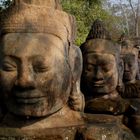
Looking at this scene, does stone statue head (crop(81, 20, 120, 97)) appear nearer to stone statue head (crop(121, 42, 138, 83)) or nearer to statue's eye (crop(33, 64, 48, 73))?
statue's eye (crop(33, 64, 48, 73))

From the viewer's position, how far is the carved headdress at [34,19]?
12.2 feet

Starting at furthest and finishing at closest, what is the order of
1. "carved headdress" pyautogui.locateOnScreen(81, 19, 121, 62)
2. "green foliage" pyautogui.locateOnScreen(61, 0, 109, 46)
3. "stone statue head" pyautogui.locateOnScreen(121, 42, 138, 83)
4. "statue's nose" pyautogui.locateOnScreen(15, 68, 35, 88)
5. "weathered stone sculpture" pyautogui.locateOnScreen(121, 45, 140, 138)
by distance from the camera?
1. "green foliage" pyautogui.locateOnScreen(61, 0, 109, 46)
2. "stone statue head" pyautogui.locateOnScreen(121, 42, 138, 83)
3. "carved headdress" pyautogui.locateOnScreen(81, 19, 121, 62)
4. "weathered stone sculpture" pyautogui.locateOnScreen(121, 45, 140, 138)
5. "statue's nose" pyautogui.locateOnScreen(15, 68, 35, 88)

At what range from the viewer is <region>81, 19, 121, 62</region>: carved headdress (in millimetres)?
4699

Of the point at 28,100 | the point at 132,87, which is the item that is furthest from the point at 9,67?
the point at 132,87

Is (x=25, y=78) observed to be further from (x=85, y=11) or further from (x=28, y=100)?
(x=85, y=11)

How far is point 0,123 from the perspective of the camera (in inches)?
150

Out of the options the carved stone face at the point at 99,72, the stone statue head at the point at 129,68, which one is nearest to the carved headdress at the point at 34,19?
the carved stone face at the point at 99,72

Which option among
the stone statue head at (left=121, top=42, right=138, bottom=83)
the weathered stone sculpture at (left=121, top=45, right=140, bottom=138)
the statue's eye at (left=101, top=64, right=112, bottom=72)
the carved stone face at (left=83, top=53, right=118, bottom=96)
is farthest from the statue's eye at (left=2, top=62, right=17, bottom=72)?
the stone statue head at (left=121, top=42, right=138, bottom=83)

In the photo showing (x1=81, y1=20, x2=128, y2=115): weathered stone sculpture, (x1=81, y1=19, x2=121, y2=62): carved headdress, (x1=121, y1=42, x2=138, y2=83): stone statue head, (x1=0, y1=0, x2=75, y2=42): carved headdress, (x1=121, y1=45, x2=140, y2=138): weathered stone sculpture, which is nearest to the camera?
(x1=0, y1=0, x2=75, y2=42): carved headdress

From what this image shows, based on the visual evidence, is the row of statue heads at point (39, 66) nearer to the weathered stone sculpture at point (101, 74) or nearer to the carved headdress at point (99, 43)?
the weathered stone sculpture at point (101, 74)

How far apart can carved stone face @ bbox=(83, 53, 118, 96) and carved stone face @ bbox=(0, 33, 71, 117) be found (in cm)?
92

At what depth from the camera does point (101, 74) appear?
457 centimetres

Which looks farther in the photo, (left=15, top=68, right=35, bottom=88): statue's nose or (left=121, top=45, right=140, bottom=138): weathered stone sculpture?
(left=121, top=45, right=140, bottom=138): weathered stone sculpture

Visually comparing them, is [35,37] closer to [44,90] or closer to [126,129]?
[44,90]
